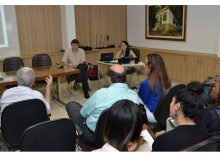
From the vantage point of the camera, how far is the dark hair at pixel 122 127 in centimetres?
130

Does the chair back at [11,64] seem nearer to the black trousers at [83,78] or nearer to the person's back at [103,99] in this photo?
the black trousers at [83,78]

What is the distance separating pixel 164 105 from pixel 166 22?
4402 mm

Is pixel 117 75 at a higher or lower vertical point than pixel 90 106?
higher

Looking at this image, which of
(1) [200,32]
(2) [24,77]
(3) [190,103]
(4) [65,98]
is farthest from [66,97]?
(3) [190,103]

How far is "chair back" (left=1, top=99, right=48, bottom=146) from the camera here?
91.8 inches

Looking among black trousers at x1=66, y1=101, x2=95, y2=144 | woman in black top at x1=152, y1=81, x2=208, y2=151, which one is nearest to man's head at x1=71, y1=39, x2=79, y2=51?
black trousers at x1=66, y1=101, x2=95, y2=144

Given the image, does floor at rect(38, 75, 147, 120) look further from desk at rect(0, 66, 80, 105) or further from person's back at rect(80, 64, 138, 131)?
person's back at rect(80, 64, 138, 131)

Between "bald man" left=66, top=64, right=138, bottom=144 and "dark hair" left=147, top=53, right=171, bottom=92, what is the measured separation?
1.79ft

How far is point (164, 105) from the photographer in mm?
2607

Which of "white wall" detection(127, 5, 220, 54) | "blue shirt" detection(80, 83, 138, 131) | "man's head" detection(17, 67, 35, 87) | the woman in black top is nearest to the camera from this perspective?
the woman in black top

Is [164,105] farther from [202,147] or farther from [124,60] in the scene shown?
[124,60]

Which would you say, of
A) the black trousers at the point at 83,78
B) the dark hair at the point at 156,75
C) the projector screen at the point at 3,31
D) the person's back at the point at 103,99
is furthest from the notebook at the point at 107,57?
the person's back at the point at 103,99

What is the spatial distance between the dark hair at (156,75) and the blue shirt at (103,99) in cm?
61
